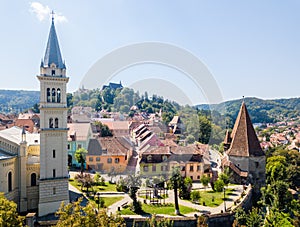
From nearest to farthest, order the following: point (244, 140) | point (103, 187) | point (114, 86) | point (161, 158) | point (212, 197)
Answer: point (114, 86), point (161, 158), point (212, 197), point (103, 187), point (244, 140)

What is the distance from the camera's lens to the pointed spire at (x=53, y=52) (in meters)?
15.2

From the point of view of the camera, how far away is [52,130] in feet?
50.2

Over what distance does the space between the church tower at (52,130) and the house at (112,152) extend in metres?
2.85

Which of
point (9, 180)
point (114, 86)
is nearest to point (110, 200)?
point (9, 180)

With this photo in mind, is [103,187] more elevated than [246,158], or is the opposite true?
[246,158]

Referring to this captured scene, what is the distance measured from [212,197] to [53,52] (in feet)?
47.4

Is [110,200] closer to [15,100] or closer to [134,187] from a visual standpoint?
[134,187]

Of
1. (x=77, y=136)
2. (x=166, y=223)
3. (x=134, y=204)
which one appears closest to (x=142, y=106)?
(x=166, y=223)

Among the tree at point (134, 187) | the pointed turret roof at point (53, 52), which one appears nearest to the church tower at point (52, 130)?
the pointed turret roof at point (53, 52)

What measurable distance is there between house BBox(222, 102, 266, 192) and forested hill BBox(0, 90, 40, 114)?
4578 inches

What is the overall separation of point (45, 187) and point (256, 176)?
16.6 meters

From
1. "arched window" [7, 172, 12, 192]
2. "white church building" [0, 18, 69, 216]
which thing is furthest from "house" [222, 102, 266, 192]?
"arched window" [7, 172, 12, 192]

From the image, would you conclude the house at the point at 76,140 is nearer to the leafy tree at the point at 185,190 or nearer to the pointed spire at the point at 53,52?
the pointed spire at the point at 53,52

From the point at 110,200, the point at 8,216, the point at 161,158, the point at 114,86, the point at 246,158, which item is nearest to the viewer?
the point at 8,216
